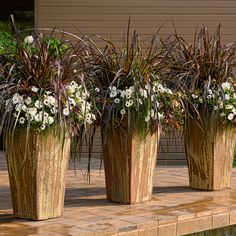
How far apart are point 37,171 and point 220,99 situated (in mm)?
1887

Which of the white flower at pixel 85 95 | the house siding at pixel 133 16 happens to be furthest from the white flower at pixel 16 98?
the house siding at pixel 133 16

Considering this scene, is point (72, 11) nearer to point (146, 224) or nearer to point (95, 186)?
point (95, 186)

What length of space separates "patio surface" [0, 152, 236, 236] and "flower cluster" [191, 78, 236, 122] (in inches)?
26.3

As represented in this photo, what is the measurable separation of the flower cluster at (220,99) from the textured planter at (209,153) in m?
0.13

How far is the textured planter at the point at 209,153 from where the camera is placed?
6.31 m

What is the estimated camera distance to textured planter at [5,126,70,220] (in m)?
4.89

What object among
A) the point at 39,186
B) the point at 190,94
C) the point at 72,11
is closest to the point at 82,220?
the point at 39,186

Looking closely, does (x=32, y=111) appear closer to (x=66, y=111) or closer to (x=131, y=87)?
(x=66, y=111)

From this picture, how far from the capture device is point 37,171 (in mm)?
4891

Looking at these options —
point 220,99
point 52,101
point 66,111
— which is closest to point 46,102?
point 52,101

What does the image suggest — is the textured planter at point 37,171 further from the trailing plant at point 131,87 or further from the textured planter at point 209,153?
the textured planter at point 209,153

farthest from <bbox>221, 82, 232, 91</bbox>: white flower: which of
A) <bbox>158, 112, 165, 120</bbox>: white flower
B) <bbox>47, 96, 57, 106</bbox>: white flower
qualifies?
<bbox>47, 96, 57, 106</bbox>: white flower

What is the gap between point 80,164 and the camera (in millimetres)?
8914

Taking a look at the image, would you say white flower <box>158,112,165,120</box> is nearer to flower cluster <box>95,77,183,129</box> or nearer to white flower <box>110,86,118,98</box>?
flower cluster <box>95,77,183,129</box>
